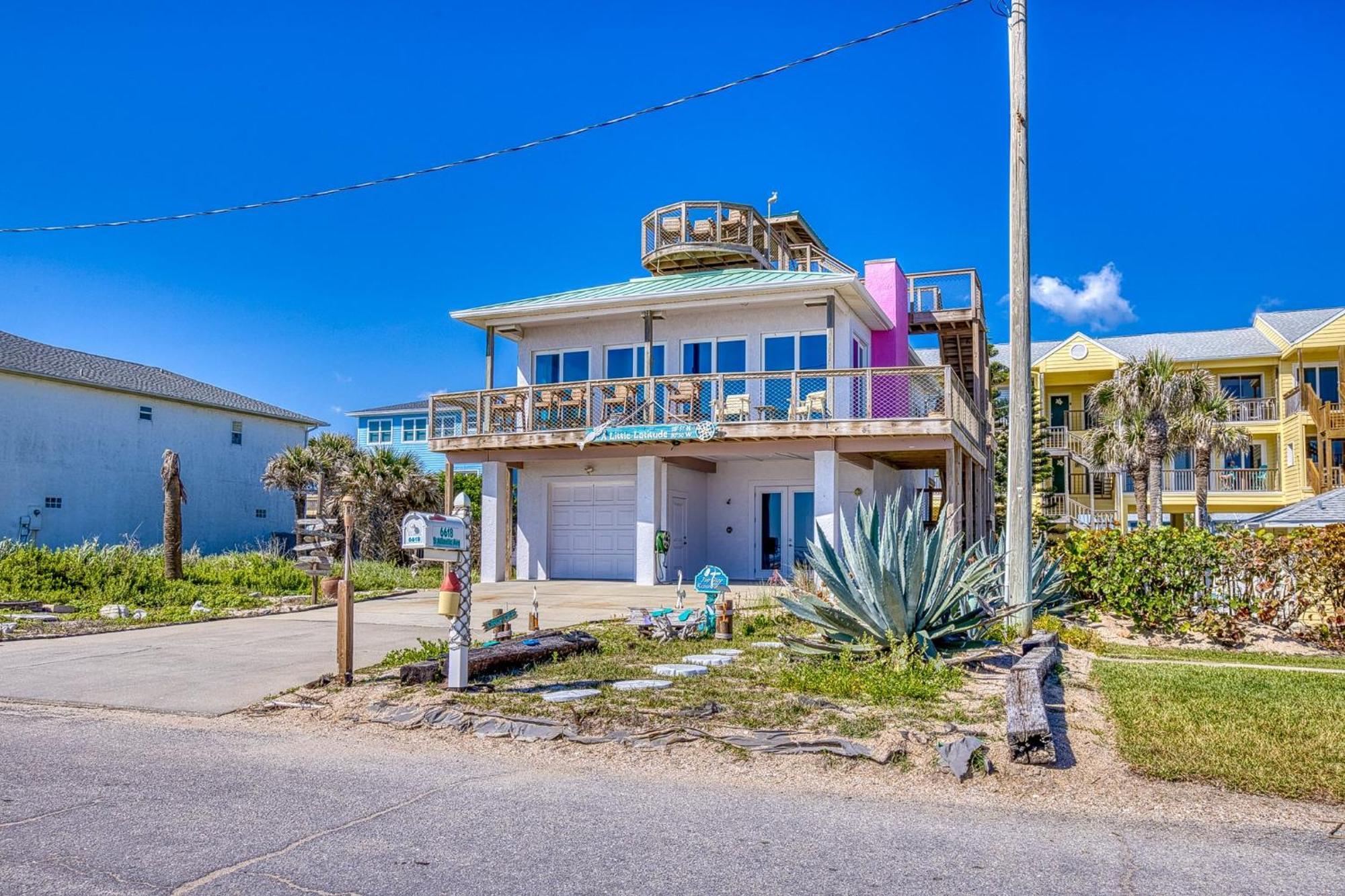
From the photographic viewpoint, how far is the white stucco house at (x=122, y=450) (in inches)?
1112

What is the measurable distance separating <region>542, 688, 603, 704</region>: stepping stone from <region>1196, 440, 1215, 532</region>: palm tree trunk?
26.9m

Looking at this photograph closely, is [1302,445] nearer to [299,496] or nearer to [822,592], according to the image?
[822,592]

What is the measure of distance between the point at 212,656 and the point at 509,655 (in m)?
3.68

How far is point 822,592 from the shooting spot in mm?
14039

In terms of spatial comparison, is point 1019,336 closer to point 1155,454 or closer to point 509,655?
point 509,655

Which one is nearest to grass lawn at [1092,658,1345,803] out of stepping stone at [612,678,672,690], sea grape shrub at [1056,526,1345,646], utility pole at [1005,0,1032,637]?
utility pole at [1005,0,1032,637]

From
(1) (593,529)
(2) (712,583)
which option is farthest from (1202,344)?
(2) (712,583)

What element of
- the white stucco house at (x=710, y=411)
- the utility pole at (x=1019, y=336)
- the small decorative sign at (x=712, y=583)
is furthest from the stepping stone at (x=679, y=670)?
the white stucco house at (x=710, y=411)

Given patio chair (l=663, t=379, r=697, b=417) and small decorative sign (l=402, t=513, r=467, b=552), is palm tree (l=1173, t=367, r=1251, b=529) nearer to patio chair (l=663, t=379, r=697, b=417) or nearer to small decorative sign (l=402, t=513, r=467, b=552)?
patio chair (l=663, t=379, r=697, b=417)

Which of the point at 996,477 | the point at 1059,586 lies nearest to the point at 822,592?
the point at 1059,586

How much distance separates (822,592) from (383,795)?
9.23 metres

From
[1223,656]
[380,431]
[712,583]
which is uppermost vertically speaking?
[380,431]

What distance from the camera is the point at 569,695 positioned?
26.3 feet

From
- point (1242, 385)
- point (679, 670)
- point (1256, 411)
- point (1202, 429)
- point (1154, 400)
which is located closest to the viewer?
point (679, 670)
